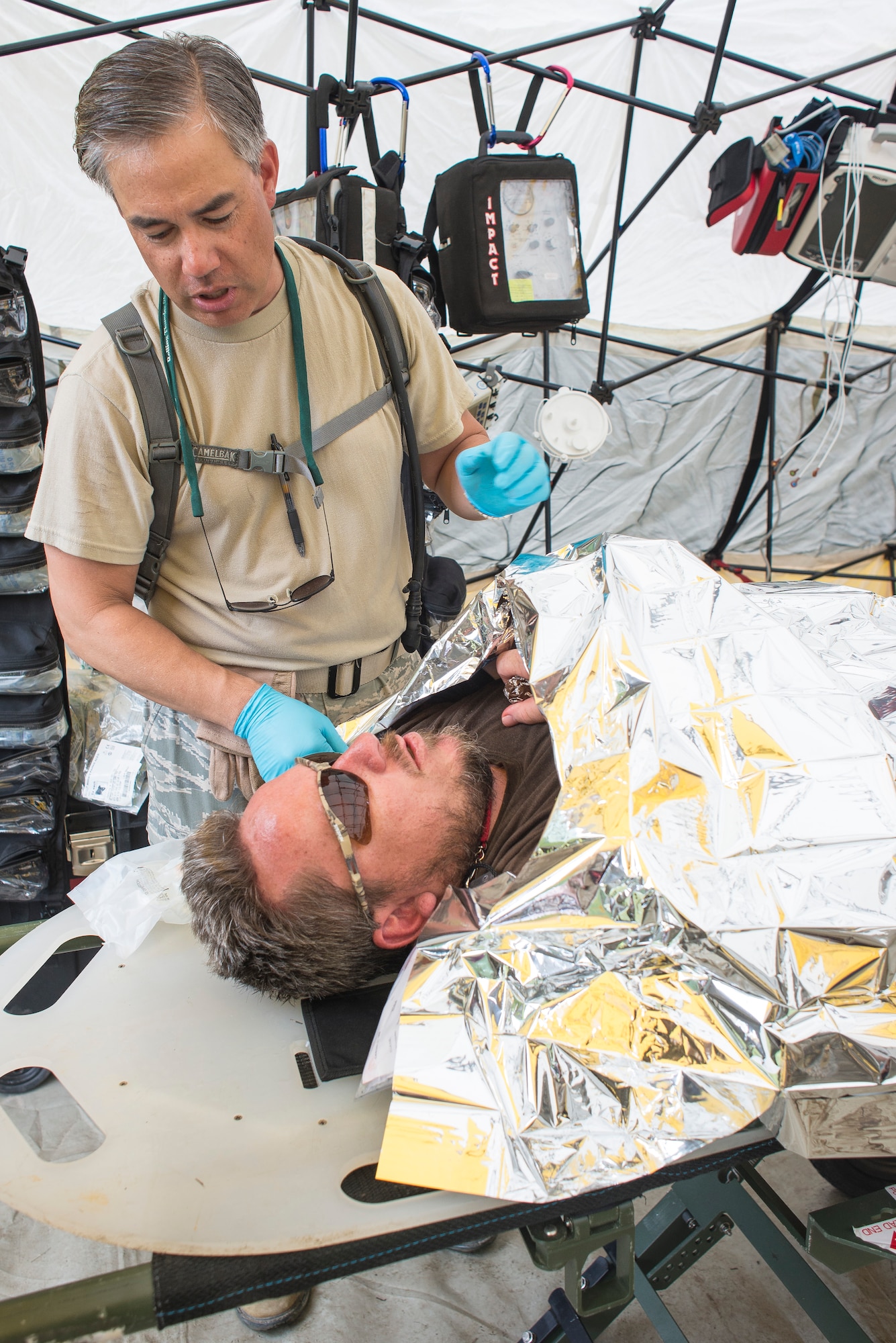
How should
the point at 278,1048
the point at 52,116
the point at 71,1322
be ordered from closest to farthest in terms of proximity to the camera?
the point at 71,1322 → the point at 278,1048 → the point at 52,116

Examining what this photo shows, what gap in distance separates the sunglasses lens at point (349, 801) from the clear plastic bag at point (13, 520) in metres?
1.44

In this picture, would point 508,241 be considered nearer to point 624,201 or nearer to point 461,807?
point 624,201

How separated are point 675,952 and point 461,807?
0.50 metres

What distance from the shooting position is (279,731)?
152cm

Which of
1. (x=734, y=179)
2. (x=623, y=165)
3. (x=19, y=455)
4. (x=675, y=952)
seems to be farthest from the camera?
(x=623, y=165)

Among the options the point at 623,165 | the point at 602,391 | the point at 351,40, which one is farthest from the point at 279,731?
the point at 623,165

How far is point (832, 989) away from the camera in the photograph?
1097 millimetres

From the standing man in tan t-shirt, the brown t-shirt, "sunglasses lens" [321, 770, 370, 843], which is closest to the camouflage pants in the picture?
the standing man in tan t-shirt

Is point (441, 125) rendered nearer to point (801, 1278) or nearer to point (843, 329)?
point (843, 329)

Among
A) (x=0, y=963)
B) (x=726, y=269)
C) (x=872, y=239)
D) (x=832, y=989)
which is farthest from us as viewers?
(x=726, y=269)

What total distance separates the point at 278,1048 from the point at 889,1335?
1530 mm

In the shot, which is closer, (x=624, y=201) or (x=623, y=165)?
(x=623, y=165)

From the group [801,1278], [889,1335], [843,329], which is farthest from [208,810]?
[843,329]

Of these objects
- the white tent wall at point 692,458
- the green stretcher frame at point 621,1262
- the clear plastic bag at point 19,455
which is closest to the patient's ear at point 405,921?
the green stretcher frame at point 621,1262
